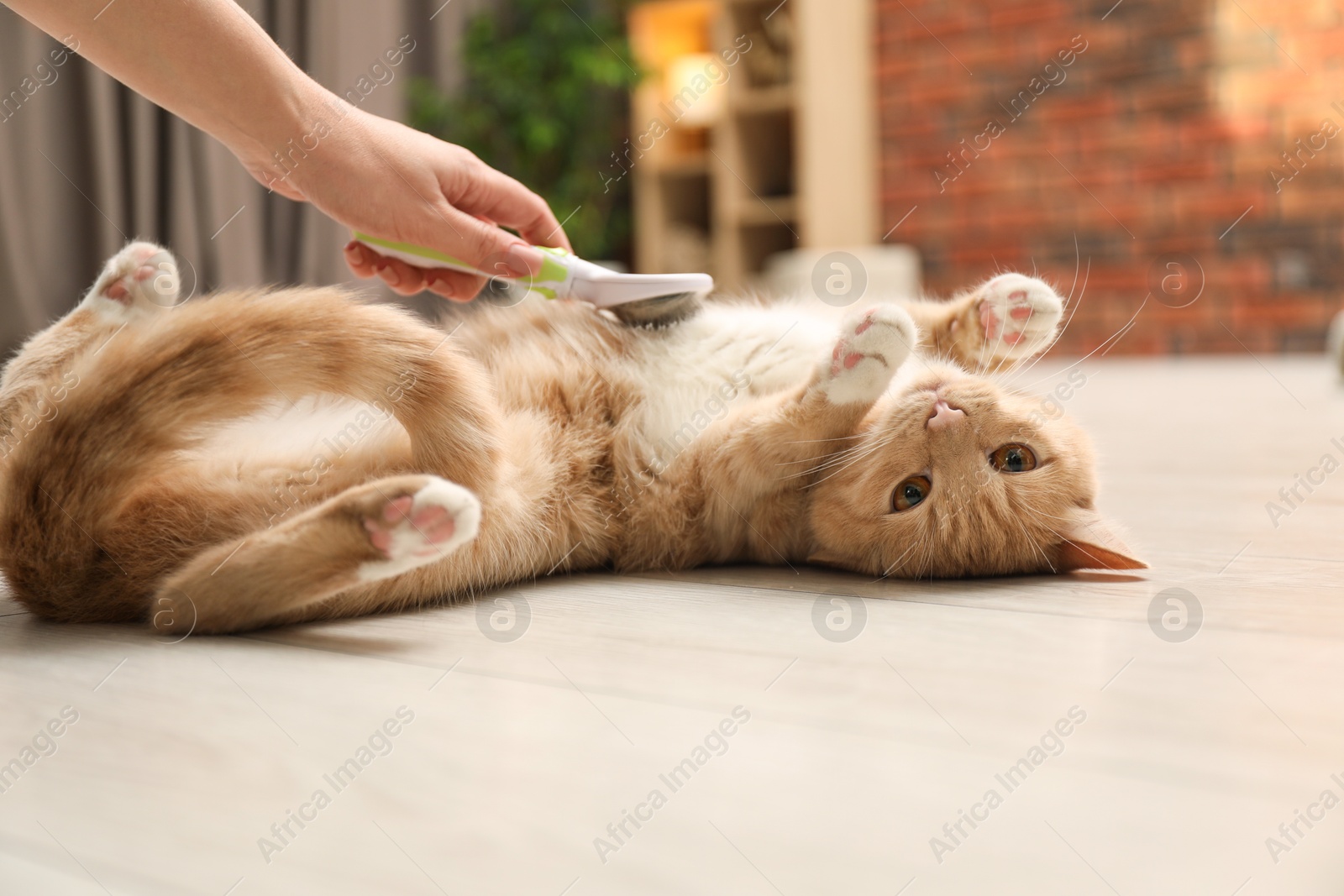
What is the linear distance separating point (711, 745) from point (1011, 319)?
87 centimetres

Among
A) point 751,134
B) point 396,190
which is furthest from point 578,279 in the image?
point 751,134

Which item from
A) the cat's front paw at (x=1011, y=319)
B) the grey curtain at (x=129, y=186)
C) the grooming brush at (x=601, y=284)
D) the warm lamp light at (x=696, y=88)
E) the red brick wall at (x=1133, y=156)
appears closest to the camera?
the grooming brush at (x=601, y=284)

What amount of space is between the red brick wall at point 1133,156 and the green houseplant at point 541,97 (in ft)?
5.19

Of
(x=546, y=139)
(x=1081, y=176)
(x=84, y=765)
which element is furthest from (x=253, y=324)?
(x=1081, y=176)

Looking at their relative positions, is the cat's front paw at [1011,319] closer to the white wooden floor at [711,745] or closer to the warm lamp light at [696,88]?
the white wooden floor at [711,745]

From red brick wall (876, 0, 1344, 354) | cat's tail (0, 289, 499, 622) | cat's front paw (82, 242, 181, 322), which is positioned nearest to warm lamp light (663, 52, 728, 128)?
red brick wall (876, 0, 1344, 354)

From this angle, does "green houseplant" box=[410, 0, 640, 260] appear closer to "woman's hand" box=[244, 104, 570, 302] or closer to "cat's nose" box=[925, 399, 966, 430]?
"woman's hand" box=[244, 104, 570, 302]

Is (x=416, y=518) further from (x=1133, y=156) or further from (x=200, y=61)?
(x=1133, y=156)

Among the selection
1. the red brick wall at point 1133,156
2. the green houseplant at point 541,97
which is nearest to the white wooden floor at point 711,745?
the green houseplant at point 541,97

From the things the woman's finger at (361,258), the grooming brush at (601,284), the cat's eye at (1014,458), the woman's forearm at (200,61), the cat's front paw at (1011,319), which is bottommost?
the cat's eye at (1014,458)

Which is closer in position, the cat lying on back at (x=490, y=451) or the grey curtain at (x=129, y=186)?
the cat lying on back at (x=490, y=451)

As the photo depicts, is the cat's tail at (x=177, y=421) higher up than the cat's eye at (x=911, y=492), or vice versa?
the cat's tail at (x=177, y=421)

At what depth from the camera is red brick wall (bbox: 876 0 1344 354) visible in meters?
4.48

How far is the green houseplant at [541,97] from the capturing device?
4.29 m
